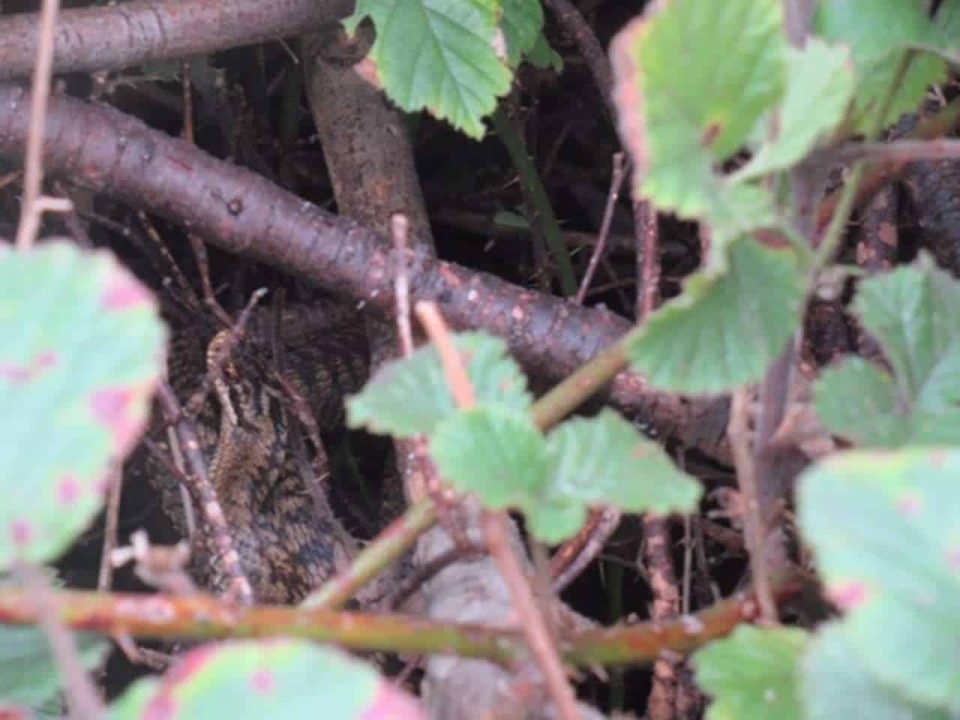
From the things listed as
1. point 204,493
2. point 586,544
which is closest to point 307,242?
point 204,493

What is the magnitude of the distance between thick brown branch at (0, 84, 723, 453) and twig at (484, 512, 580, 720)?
18.2 inches

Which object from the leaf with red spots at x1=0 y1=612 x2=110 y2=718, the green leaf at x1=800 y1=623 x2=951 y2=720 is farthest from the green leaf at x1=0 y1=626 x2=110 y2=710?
the green leaf at x1=800 y1=623 x2=951 y2=720

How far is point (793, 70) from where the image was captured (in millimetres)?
359

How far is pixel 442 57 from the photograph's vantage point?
0.83 m

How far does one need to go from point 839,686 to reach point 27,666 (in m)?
0.23

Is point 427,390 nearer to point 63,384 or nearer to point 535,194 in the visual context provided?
point 63,384

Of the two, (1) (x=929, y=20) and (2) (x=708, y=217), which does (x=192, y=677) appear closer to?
(2) (x=708, y=217)

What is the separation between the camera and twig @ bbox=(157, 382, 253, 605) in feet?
2.26

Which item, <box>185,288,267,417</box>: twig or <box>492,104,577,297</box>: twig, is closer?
<box>185,288,267,417</box>: twig

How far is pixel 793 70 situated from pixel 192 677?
0.24 meters

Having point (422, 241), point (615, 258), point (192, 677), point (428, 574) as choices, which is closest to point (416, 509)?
point (428, 574)

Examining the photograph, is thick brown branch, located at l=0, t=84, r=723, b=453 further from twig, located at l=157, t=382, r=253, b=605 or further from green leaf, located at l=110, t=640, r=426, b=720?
green leaf, located at l=110, t=640, r=426, b=720

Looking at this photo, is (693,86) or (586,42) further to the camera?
(586,42)

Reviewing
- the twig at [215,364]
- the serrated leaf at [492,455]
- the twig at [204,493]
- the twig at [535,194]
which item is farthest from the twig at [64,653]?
the twig at [535,194]
